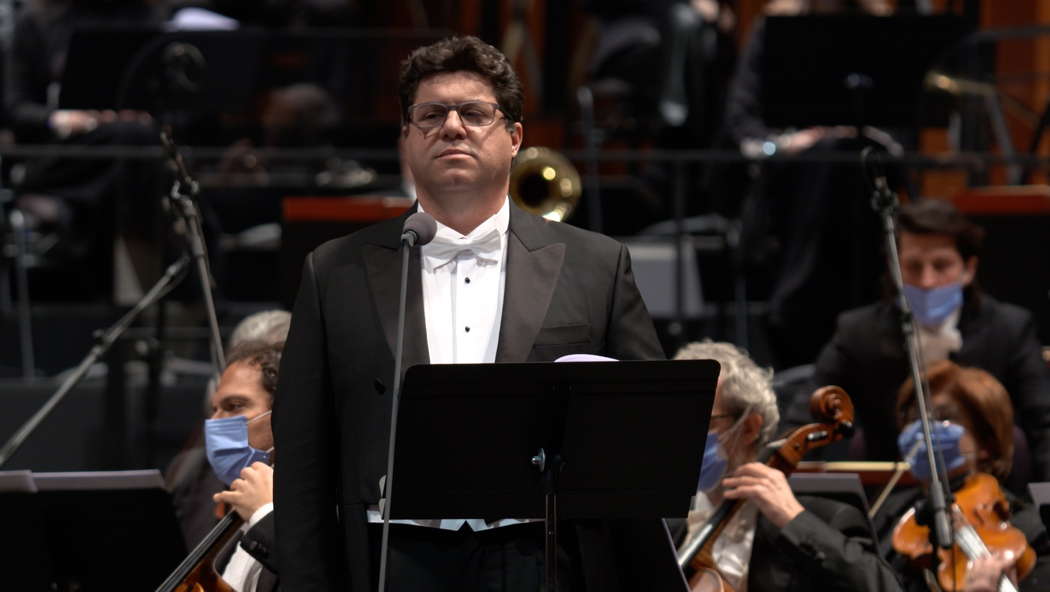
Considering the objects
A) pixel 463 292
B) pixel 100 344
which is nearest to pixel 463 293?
pixel 463 292

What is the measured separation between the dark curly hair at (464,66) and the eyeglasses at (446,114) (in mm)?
42

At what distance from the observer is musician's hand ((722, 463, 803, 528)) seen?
3883mm

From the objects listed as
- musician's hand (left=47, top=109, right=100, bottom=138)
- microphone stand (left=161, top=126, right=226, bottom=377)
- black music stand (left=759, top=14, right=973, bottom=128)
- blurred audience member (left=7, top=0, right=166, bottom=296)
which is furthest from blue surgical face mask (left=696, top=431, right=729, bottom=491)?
musician's hand (left=47, top=109, right=100, bottom=138)

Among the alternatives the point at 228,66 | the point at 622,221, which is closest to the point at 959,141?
the point at 622,221

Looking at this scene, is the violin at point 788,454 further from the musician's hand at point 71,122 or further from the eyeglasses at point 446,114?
the musician's hand at point 71,122

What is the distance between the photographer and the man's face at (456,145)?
3.18 metres

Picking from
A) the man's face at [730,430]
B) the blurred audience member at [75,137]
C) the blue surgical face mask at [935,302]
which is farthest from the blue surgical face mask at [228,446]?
the blurred audience member at [75,137]

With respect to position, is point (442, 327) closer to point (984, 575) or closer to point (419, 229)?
point (419, 229)

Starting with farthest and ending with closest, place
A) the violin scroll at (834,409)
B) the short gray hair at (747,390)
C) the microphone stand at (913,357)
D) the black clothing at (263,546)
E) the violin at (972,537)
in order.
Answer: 1. the short gray hair at (747,390)
2. the violin scroll at (834,409)
3. the violin at (972,537)
4. the microphone stand at (913,357)
5. the black clothing at (263,546)

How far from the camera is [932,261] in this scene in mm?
5277

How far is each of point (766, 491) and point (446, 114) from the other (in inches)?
50.6

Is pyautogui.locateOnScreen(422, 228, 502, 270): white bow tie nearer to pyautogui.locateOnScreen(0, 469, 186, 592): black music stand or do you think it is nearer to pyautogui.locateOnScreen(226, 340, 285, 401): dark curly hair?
pyautogui.locateOnScreen(226, 340, 285, 401): dark curly hair

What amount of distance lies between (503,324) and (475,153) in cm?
34

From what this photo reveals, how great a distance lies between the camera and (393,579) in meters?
3.06
